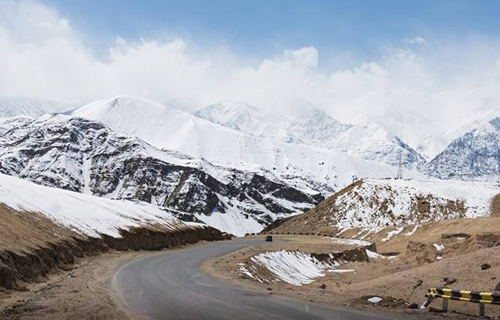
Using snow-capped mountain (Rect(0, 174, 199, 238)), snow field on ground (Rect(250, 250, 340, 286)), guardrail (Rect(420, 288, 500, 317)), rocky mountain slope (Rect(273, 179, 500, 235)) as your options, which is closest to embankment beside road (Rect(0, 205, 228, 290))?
snow-capped mountain (Rect(0, 174, 199, 238))

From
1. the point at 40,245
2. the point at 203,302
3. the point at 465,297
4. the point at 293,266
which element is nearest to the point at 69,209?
the point at 40,245

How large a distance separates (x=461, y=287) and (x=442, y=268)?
153 inches

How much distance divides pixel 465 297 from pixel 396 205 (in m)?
111

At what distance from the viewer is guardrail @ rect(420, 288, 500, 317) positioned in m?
17.6

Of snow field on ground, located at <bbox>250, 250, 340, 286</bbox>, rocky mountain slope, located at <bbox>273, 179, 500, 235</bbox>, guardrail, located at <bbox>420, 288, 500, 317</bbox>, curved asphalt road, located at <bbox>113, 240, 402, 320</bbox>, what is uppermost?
rocky mountain slope, located at <bbox>273, 179, 500, 235</bbox>

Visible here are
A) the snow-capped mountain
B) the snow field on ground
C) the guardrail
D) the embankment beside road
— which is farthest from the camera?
the snow-capped mountain

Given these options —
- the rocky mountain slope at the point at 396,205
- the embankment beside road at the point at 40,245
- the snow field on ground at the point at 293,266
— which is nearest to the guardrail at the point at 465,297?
the embankment beside road at the point at 40,245

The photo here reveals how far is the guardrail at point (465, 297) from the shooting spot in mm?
17562

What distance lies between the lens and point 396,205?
4953 inches

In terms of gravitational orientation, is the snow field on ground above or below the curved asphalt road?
above

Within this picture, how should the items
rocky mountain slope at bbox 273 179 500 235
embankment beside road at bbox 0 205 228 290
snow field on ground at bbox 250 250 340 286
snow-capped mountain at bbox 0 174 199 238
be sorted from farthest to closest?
rocky mountain slope at bbox 273 179 500 235
snow-capped mountain at bbox 0 174 199 238
snow field on ground at bbox 250 250 340 286
embankment beside road at bbox 0 205 228 290

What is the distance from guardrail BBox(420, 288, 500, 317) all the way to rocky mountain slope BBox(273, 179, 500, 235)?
307 feet

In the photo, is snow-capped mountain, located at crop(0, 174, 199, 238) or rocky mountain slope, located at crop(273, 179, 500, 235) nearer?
snow-capped mountain, located at crop(0, 174, 199, 238)

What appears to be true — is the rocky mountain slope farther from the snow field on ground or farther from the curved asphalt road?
the curved asphalt road
